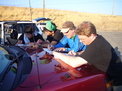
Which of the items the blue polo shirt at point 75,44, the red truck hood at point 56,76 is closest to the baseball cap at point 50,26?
the blue polo shirt at point 75,44

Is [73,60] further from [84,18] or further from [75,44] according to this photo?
[84,18]

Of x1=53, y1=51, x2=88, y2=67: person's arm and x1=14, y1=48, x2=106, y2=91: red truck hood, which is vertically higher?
x1=53, y1=51, x2=88, y2=67: person's arm

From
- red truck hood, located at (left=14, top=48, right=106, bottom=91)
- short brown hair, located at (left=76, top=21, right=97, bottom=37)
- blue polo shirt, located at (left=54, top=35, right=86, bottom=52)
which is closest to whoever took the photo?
red truck hood, located at (left=14, top=48, right=106, bottom=91)

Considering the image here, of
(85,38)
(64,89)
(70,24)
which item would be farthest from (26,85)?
(70,24)

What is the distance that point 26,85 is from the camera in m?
1.38

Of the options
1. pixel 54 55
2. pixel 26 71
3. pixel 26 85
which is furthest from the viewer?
pixel 54 55

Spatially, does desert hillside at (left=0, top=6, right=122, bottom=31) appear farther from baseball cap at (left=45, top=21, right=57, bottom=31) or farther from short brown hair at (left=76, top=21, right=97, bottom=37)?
short brown hair at (left=76, top=21, right=97, bottom=37)

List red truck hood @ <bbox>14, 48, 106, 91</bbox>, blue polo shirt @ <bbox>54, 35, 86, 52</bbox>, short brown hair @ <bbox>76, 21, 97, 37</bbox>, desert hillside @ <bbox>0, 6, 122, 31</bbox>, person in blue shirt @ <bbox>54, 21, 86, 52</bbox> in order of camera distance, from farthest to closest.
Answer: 1. desert hillside @ <bbox>0, 6, 122, 31</bbox>
2. blue polo shirt @ <bbox>54, 35, 86, 52</bbox>
3. person in blue shirt @ <bbox>54, 21, 86, 52</bbox>
4. short brown hair @ <bbox>76, 21, 97, 37</bbox>
5. red truck hood @ <bbox>14, 48, 106, 91</bbox>

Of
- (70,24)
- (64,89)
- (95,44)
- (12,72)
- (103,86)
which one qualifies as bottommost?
(103,86)

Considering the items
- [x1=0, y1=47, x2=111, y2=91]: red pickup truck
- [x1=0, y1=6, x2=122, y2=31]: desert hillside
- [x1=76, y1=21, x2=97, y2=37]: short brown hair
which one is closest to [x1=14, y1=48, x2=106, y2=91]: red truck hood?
[x1=0, y1=47, x2=111, y2=91]: red pickup truck

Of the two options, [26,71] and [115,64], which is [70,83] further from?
[115,64]

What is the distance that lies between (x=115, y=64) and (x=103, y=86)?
1.17 feet

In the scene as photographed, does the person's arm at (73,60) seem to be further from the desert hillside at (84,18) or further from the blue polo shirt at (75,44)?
the desert hillside at (84,18)

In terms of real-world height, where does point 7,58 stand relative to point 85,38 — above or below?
below
